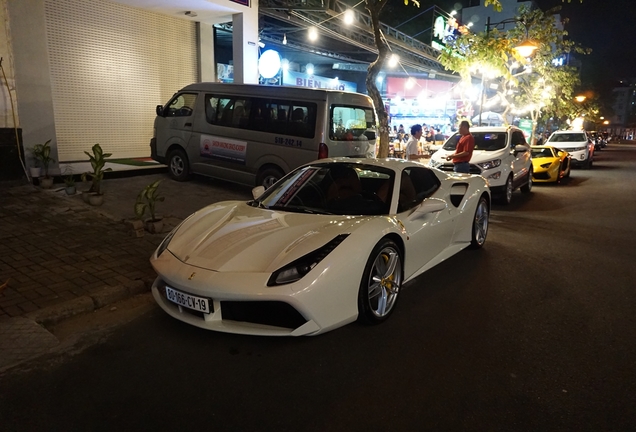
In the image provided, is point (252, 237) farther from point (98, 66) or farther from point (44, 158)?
point (98, 66)

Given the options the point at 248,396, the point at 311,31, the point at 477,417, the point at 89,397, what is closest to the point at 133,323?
the point at 89,397

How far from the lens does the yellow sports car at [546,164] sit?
14188mm

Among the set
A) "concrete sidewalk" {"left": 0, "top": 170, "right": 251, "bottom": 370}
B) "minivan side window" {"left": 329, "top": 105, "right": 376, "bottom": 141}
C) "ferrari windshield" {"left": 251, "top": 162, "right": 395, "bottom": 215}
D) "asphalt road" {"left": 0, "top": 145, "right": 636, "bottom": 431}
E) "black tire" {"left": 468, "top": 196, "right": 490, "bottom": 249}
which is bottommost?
"asphalt road" {"left": 0, "top": 145, "right": 636, "bottom": 431}

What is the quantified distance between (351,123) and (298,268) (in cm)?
600

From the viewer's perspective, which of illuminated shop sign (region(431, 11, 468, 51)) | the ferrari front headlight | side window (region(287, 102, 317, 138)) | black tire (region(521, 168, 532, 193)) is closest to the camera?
the ferrari front headlight

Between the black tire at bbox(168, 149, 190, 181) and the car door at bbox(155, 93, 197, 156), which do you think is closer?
the car door at bbox(155, 93, 197, 156)

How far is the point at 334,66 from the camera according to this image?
25.6m

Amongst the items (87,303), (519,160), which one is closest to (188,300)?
(87,303)

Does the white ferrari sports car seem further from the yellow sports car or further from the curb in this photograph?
the yellow sports car

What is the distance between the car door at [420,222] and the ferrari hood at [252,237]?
1.96 ft

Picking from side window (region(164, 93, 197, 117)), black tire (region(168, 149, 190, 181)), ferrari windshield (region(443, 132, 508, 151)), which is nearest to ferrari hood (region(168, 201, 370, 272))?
black tire (region(168, 149, 190, 181))

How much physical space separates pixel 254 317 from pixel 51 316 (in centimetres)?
189

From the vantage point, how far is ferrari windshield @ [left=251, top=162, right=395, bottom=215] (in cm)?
452

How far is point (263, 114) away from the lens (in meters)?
9.06
